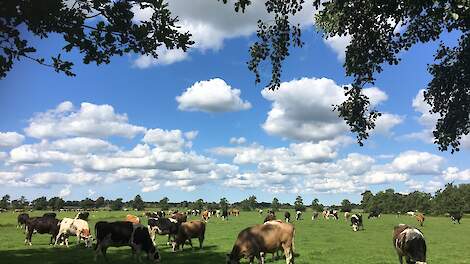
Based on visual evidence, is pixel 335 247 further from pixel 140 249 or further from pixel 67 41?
pixel 67 41

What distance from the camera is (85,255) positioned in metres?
25.9

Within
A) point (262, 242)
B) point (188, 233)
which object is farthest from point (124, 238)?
point (262, 242)

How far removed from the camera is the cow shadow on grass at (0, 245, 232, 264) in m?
23.7

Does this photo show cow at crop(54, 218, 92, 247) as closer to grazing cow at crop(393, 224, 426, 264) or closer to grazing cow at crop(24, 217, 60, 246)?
grazing cow at crop(24, 217, 60, 246)

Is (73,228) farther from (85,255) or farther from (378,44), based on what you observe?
(378,44)

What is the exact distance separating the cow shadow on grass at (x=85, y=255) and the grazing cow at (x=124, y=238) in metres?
0.59

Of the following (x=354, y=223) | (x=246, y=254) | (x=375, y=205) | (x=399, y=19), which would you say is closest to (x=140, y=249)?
(x=246, y=254)

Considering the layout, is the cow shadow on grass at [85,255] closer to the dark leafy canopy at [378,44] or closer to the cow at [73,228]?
the cow at [73,228]

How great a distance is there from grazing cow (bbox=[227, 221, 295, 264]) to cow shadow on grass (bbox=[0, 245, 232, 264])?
3.61 meters

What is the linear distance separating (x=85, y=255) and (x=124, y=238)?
3.30m

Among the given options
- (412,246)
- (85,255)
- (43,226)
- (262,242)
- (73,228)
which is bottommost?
(85,255)

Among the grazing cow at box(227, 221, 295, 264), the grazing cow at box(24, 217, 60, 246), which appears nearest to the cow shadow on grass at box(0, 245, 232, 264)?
the grazing cow at box(24, 217, 60, 246)

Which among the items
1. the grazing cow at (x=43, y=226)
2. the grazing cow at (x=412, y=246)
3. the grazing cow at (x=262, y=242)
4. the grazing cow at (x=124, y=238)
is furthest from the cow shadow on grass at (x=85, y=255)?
the grazing cow at (x=412, y=246)

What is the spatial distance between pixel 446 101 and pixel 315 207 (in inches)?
6835
